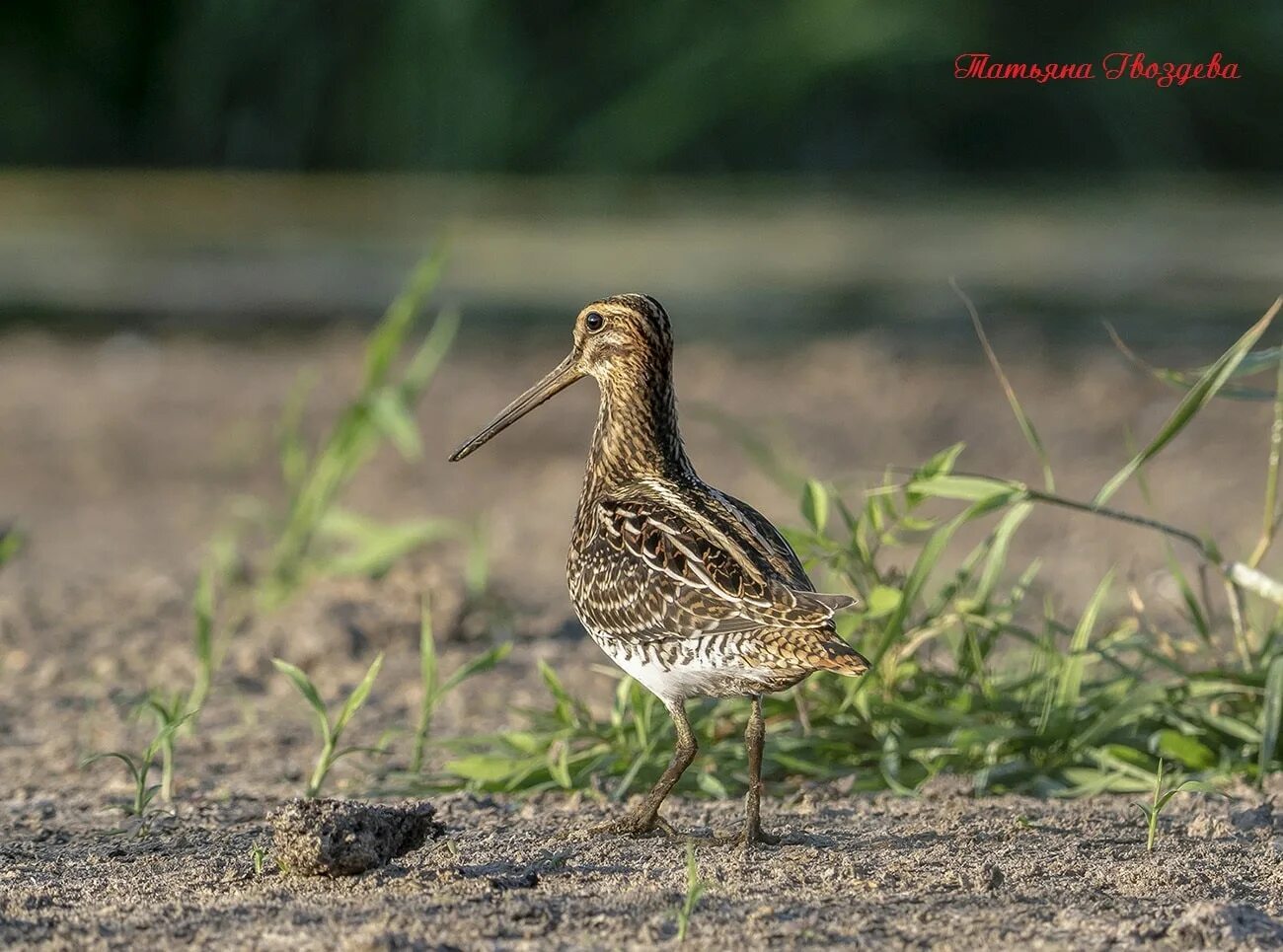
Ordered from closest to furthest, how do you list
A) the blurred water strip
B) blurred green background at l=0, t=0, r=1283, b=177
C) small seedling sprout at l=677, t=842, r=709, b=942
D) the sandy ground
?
small seedling sprout at l=677, t=842, r=709, b=942 < the sandy ground < the blurred water strip < blurred green background at l=0, t=0, r=1283, b=177

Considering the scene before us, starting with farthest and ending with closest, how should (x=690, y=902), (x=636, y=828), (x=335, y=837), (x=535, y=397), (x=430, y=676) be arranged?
(x=535, y=397)
(x=430, y=676)
(x=636, y=828)
(x=335, y=837)
(x=690, y=902)

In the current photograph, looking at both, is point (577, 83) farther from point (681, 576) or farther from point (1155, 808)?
point (1155, 808)

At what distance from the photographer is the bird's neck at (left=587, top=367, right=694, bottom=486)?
4117 millimetres

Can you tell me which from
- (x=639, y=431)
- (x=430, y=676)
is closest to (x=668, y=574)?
(x=639, y=431)

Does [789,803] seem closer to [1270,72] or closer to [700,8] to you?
[700,8]

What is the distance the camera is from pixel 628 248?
14672 millimetres

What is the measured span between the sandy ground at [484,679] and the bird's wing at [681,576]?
42cm

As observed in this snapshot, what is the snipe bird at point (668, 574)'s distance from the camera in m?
3.48

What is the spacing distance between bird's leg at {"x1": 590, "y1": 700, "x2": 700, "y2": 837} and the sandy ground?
4.2 inches

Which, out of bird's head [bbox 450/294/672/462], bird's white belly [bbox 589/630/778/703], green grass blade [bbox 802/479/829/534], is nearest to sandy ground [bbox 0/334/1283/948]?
bird's white belly [bbox 589/630/778/703]

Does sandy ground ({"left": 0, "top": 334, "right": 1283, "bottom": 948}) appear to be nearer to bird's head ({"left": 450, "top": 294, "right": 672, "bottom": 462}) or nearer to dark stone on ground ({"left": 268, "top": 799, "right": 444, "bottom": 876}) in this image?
dark stone on ground ({"left": 268, "top": 799, "right": 444, "bottom": 876})

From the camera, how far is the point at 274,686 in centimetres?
538

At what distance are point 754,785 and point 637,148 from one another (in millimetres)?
14300

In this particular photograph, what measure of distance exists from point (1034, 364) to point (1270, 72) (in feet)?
25.9
